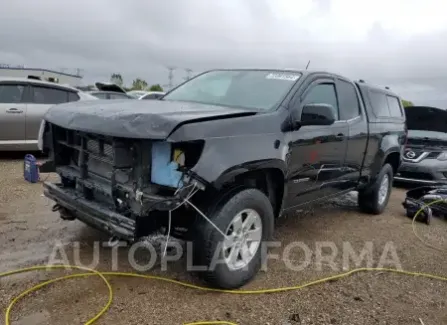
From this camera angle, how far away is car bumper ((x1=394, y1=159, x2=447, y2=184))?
8.44 meters

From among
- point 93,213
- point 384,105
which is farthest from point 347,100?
point 93,213

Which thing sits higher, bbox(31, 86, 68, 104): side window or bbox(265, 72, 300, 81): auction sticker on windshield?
bbox(265, 72, 300, 81): auction sticker on windshield

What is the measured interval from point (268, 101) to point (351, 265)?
1.79 meters

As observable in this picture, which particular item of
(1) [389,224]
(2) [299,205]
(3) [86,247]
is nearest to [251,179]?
(2) [299,205]

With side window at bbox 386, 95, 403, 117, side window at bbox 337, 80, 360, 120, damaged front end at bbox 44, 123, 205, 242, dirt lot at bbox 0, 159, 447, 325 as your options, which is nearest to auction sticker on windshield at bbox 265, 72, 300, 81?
side window at bbox 337, 80, 360, 120

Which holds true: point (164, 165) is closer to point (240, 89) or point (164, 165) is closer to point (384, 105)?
point (240, 89)

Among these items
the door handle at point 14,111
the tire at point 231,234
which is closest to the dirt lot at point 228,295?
the tire at point 231,234

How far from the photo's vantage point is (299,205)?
14.6ft

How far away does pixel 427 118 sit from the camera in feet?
33.2

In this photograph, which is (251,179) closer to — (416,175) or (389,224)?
(389,224)

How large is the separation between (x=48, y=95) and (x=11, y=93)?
679mm

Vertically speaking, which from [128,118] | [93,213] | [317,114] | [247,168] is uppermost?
[317,114]

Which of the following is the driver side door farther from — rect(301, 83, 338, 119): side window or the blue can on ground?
the blue can on ground

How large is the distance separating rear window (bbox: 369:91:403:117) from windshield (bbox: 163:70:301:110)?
1908mm
